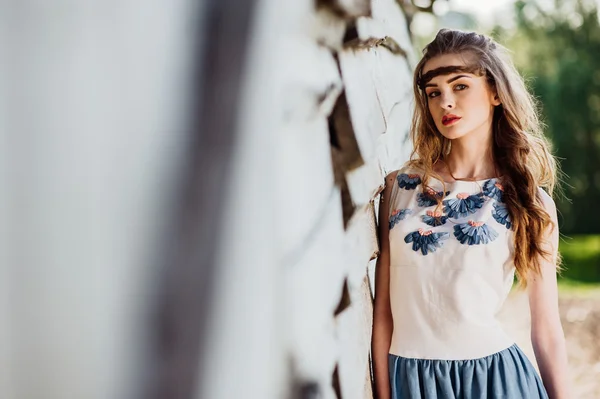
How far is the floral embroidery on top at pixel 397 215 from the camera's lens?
1.25 metres

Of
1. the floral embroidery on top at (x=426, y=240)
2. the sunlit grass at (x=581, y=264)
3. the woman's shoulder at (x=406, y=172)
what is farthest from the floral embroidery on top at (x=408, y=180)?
the sunlit grass at (x=581, y=264)

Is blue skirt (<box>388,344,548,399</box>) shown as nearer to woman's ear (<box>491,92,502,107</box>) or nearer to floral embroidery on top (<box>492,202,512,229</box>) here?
floral embroidery on top (<box>492,202,512,229</box>)

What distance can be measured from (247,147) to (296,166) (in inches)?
3.4

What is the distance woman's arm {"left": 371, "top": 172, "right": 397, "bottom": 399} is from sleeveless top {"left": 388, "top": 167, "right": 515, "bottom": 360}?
0.01 metres

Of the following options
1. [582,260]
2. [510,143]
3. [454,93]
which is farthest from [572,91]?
[454,93]

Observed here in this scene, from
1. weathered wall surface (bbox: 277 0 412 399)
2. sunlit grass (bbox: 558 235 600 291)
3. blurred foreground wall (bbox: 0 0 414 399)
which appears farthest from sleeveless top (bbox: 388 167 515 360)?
sunlit grass (bbox: 558 235 600 291)

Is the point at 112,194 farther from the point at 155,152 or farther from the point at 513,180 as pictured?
the point at 513,180

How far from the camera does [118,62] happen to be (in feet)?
1.71

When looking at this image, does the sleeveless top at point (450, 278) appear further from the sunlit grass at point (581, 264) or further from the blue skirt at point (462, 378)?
the sunlit grass at point (581, 264)

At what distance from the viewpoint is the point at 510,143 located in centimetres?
134

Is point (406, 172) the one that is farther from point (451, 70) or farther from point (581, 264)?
point (581, 264)

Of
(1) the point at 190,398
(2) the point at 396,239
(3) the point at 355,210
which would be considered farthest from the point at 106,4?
(2) the point at 396,239

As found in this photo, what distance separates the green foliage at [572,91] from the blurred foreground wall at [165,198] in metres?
9.04

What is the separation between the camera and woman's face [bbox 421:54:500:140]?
49.5 inches
